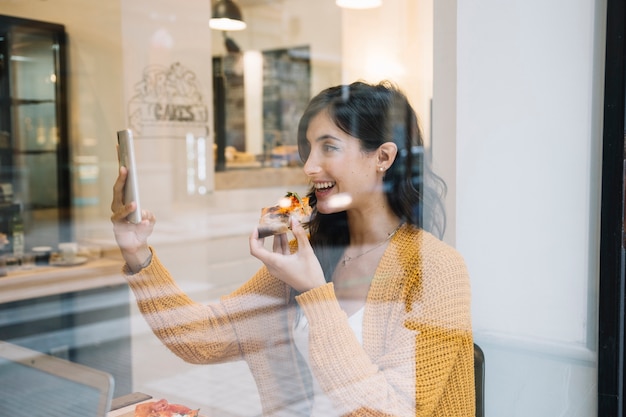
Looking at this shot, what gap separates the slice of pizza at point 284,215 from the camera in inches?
47.4

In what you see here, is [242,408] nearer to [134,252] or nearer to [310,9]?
[134,252]

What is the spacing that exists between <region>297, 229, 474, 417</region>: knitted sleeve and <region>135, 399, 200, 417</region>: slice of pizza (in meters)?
0.29

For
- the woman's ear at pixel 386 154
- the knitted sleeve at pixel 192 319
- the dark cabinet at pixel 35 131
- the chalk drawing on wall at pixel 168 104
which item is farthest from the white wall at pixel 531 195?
the dark cabinet at pixel 35 131

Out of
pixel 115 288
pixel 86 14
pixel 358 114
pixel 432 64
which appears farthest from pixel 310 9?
pixel 358 114

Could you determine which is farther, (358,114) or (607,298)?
(607,298)

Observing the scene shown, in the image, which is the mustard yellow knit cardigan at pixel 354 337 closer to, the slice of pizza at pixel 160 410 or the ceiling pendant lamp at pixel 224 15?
the slice of pizza at pixel 160 410

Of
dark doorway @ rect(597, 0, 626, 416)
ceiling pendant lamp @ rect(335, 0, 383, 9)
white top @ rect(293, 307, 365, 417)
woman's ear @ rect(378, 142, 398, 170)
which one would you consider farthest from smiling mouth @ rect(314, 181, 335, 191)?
ceiling pendant lamp @ rect(335, 0, 383, 9)

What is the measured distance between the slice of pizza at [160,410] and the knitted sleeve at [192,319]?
0.16 meters

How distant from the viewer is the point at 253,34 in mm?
5988

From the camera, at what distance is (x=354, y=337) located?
114 cm

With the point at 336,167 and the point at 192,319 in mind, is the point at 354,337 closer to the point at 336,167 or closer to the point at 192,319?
the point at 336,167

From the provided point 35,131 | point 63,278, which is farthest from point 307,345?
point 35,131

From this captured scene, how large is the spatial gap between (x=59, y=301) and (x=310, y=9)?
3868mm

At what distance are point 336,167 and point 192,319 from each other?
469 millimetres
